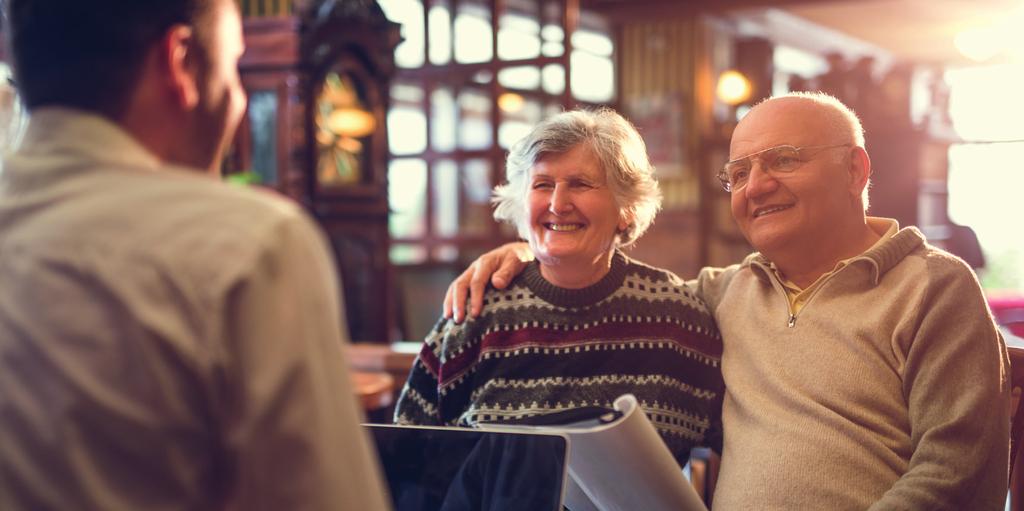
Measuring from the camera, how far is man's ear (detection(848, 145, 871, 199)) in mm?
1824

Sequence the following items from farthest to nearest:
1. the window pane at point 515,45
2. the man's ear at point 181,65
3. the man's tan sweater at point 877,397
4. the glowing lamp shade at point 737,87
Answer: the glowing lamp shade at point 737,87 → the window pane at point 515,45 → the man's tan sweater at point 877,397 → the man's ear at point 181,65

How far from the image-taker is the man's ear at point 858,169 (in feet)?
5.98

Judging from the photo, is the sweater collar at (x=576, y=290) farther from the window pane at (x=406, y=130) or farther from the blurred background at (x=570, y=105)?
the window pane at (x=406, y=130)

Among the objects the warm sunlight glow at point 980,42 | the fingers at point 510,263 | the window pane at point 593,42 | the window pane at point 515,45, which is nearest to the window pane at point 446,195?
the window pane at point 515,45

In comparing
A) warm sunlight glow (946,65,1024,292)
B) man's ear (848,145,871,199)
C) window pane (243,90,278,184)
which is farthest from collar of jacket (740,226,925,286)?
warm sunlight glow (946,65,1024,292)

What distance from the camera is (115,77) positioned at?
0.76m

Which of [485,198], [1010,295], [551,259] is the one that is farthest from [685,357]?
[1010,295]

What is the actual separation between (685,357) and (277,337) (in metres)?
1.30

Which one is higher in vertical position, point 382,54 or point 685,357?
point 382,54

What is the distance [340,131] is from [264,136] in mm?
1723

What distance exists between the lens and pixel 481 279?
1.95m

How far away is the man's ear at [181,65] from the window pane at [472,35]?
3.94 metres

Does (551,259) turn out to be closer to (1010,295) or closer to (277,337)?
(277,337)

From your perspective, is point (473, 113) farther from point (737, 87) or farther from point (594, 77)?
point (594, 77)
